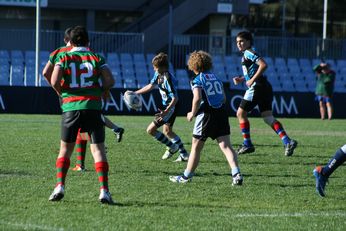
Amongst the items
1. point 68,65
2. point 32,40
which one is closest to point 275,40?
point 32,40

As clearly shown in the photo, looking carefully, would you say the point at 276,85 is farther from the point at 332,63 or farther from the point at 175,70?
the point at 175,70

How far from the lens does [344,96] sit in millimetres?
29734

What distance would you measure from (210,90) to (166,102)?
3056 mm

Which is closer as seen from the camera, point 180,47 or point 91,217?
point 91,217

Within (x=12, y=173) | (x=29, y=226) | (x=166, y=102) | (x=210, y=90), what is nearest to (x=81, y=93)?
(x=29, y=226)

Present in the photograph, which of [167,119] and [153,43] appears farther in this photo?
[153,43]

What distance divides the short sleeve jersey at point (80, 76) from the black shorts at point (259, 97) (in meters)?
6.34

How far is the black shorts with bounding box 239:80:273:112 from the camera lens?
1502cm

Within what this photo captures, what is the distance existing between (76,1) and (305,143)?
2149 cm

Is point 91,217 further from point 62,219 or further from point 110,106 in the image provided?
point 110,106

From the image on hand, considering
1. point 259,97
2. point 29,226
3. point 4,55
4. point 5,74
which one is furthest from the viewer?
point 4,55

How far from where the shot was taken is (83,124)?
29.7 ft

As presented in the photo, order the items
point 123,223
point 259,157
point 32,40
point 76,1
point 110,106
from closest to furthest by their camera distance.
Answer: point 123,223, point 259,157, point 110,106, point 32,40, point 76,1

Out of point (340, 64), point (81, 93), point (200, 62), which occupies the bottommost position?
point (81, 93)
